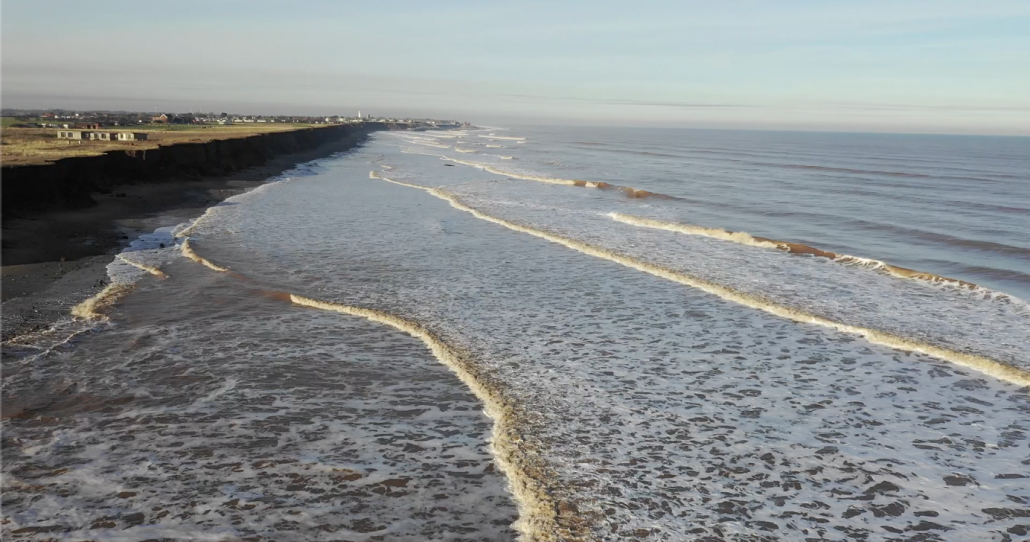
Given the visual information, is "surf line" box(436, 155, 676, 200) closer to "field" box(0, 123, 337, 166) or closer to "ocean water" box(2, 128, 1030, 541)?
"ocean water" box(2, 128, 1030, 541)

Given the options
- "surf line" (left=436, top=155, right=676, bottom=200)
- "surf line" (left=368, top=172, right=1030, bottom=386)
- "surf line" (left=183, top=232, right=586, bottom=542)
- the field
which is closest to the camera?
"surf line" (left=183, top=232, right=586, bottom=542)

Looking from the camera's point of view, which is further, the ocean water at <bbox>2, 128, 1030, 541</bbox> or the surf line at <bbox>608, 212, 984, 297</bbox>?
the surf line at <bbox>608, 212, 984, 297</bbox>

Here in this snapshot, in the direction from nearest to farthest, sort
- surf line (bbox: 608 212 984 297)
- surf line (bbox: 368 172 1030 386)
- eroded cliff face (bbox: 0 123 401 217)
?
1. surf line (bbox: 368 172 1030 386)
2. surf line (bbox: 608 212 984 297)
3. eroded cliff face (bbox: 0 123 401 217)

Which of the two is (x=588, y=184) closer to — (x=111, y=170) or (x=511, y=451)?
(x=111, y=170)

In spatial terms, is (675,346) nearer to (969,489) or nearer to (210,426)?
(969,489)

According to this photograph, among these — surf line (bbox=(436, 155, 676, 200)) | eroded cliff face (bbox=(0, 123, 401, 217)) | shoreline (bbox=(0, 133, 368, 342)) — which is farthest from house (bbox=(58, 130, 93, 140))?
surf line (bbox=(436, 155, 676, 200))

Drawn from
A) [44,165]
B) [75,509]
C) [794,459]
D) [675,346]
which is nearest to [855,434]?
[794,459]

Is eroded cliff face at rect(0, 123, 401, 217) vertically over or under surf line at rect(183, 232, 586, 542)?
over
